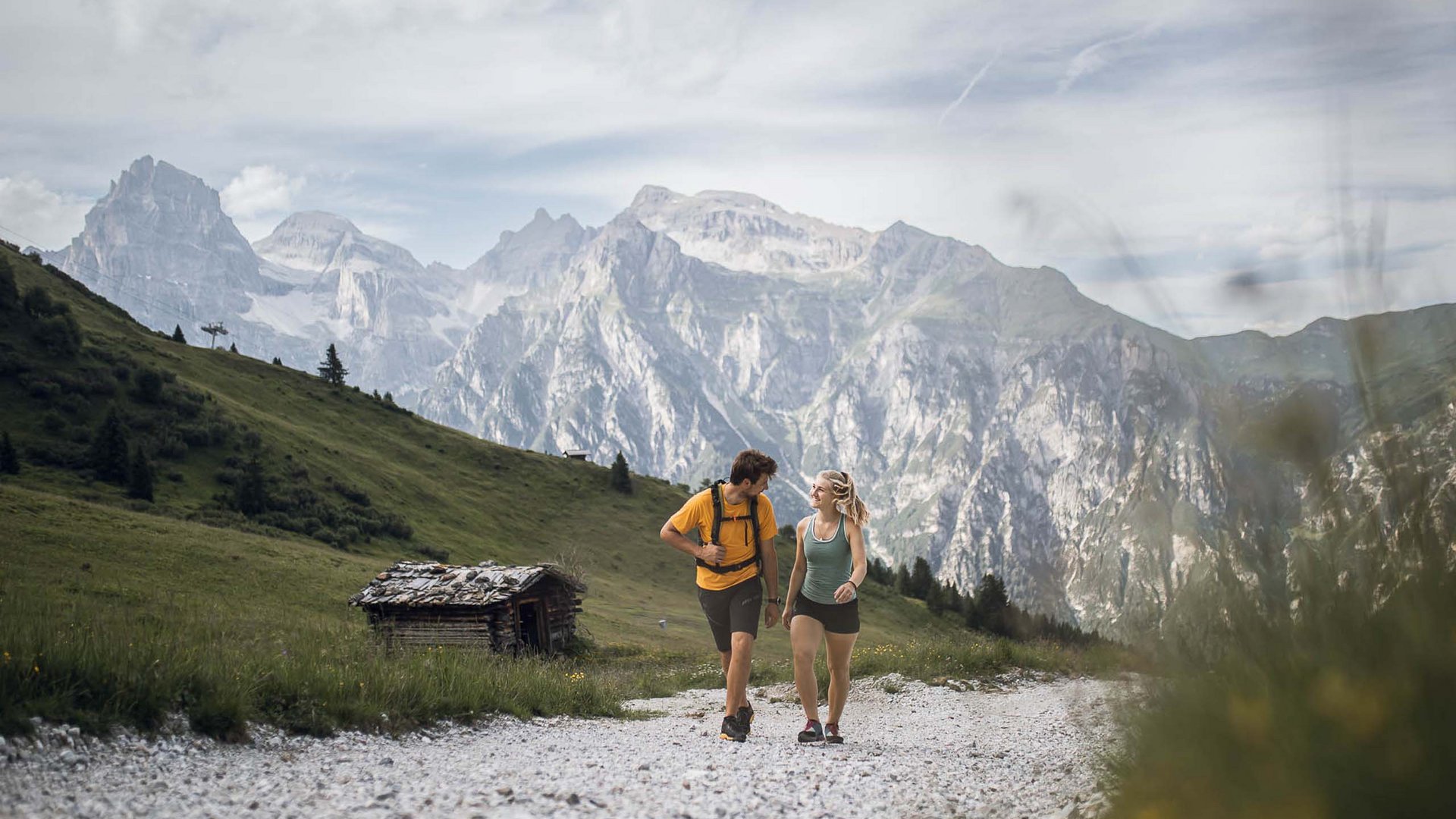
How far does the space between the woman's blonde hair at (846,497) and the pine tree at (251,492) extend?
185 feet

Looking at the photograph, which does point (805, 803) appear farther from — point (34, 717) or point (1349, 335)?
point (34, 717)

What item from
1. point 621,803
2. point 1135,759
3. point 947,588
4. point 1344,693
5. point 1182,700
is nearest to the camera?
point 1344,693

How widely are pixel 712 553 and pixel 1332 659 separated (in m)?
7.57

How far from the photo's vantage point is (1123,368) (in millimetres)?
3607

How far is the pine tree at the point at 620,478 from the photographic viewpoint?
104 metres

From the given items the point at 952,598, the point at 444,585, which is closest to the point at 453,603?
the point at 444,585

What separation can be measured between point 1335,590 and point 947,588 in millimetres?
95984

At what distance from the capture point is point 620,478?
4124 inches

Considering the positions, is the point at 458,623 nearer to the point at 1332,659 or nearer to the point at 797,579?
the point at 797,579

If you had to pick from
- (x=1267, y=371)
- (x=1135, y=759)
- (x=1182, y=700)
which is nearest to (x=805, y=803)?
(x=1135, y=759)

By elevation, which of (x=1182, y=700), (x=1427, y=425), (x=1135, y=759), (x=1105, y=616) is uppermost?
(x=1427, y=425)

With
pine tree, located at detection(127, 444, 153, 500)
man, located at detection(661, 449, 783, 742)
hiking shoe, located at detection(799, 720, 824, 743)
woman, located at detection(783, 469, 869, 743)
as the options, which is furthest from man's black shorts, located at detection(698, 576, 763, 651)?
pine tree, located at detection(127, 444, 153, 500)

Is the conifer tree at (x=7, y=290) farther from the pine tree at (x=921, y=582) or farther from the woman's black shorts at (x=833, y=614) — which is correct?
the pine tree at (x=921, y=582)

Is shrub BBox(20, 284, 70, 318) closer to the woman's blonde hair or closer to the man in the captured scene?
the man
